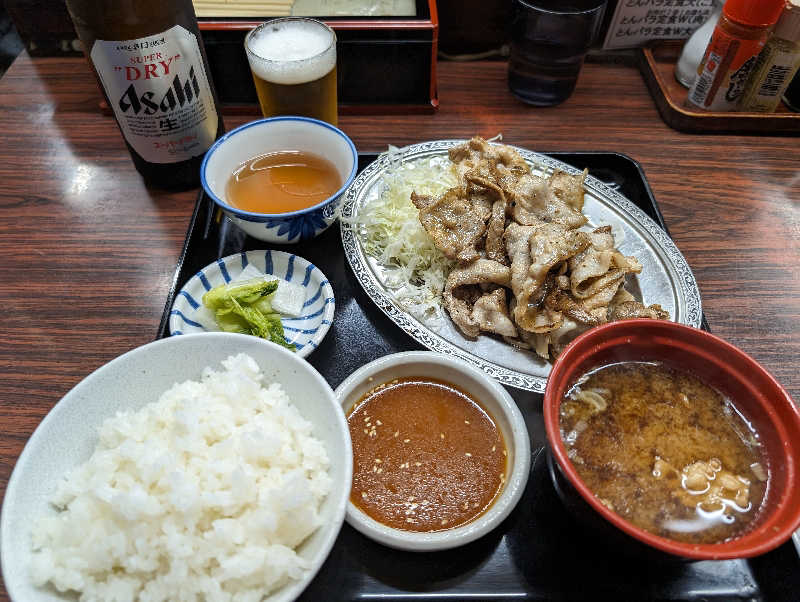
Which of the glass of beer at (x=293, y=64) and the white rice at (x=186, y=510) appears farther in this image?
the glass of beer at (x=293, y=64)

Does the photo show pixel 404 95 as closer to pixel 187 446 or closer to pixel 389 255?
pixel 389 255

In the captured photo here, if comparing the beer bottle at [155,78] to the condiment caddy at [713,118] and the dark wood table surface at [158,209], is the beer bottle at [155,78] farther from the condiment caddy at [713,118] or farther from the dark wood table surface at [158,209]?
the condiment caddy at [713,118]

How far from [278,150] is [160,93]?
1.51 ft

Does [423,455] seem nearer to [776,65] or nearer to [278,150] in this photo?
[278,150]

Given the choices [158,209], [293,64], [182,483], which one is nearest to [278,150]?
[293,64]

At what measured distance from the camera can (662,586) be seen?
1316 mm

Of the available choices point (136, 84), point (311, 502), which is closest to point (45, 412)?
point (311, 502)

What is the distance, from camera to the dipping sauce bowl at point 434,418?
127 cm

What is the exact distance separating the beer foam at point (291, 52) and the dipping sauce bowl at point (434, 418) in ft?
4.12

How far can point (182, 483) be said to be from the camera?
3.72 ft

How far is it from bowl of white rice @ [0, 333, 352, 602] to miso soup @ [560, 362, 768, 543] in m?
0.61

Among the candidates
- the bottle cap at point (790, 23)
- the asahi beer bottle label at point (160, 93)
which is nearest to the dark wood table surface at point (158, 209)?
the asahi beer bottle label at point (160, 93)

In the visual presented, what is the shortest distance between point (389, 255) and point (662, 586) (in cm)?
130

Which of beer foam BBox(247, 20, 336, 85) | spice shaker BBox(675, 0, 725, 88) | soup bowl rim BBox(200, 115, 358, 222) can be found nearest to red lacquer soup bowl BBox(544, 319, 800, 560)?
soup bowl rim BBox(200, 115, 358, 222)
